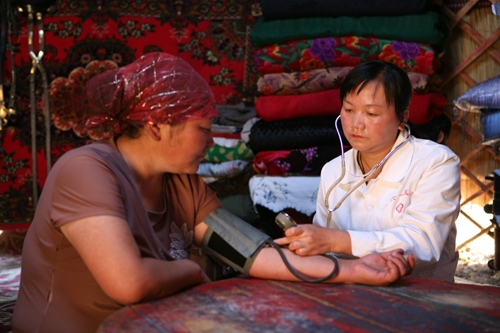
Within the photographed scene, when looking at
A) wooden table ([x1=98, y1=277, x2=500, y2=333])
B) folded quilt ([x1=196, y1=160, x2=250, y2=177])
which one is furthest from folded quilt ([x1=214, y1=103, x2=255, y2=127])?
wooden table ([x1=98, y1=277, x2=500, y2=333])

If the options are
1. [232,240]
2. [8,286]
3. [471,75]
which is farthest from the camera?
[471,75]

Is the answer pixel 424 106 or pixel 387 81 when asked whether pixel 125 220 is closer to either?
pixel 387 81

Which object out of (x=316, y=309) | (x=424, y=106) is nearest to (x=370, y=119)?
(x=316, y=309)

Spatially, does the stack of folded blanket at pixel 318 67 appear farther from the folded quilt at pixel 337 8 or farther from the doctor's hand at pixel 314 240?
the doctor's hand at pixel 314 240

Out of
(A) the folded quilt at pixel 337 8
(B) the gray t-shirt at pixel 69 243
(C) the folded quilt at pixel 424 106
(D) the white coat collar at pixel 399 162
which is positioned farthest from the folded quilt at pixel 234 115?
(B) the gray t-shirt at pixel 69 243

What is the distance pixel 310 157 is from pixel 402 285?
1313mm

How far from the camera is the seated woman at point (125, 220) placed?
0.87 meters

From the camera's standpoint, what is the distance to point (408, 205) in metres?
1.34

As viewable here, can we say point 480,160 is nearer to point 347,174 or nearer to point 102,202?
point 347,174

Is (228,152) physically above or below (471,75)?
below

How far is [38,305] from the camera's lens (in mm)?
982

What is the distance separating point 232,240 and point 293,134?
125 cm

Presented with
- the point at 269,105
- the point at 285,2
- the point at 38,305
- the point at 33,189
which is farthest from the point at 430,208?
the point at 33,189

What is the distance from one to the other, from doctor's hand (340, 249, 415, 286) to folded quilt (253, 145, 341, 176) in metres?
1.19
